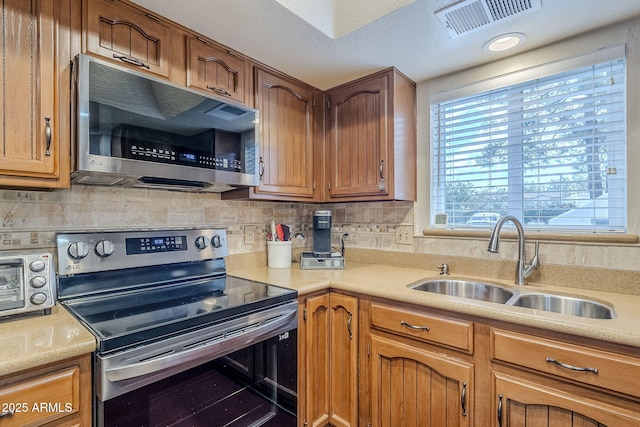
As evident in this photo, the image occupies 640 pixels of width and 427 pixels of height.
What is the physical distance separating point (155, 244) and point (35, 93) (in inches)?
29.7

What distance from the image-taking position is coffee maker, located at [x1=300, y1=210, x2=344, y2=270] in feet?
6.64

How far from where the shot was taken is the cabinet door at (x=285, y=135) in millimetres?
1863

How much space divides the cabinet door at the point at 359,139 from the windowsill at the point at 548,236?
1.40ft

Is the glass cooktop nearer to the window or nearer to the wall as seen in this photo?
the wall

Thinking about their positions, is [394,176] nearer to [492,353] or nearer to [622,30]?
[492,353]

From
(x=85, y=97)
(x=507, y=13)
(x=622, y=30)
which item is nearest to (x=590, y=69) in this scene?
(x=622, y=30)

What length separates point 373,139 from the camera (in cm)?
198

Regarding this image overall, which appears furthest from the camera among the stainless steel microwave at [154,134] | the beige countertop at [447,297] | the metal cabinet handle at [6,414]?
the stainless steel microwave at [154,134]

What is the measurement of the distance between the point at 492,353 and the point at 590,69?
1.42 metres

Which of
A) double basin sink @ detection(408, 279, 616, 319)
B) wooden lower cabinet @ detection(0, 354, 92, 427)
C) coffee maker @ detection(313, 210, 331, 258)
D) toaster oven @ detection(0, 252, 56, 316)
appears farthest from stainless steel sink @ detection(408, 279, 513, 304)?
toaster oven @ detection(0, 252, 56, 316)

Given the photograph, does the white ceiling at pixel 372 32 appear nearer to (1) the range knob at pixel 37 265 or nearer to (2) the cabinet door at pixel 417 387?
(1) the range knob at pixel 37 265

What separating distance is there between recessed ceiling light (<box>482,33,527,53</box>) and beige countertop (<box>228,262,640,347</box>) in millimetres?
1200

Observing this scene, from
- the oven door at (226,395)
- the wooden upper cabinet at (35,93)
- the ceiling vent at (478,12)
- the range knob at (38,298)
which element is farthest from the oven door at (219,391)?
the ceiling vent at (478,12)

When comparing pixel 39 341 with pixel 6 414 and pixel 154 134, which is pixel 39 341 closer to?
pixel 6 414
